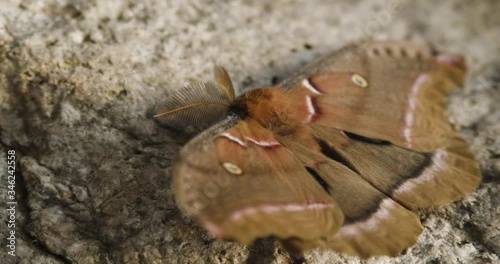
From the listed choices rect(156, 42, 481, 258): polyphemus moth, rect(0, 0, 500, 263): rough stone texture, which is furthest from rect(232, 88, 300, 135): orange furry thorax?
rect(0, 0, 500, 263): rough stone texture

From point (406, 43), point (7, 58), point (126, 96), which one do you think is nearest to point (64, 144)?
point (126, 96)

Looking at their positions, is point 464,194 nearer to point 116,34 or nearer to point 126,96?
point 126,96

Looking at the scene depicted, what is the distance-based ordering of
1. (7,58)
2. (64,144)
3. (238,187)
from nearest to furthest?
(238,187)
(64,144)
(7,58)

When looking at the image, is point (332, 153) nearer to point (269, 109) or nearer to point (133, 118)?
point (269, 109)

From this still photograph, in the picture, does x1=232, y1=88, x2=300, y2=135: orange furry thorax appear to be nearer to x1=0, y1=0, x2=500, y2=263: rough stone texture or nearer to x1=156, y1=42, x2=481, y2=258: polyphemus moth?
x1=156, y1=42, x2=481, y2=258: polyphemus moth

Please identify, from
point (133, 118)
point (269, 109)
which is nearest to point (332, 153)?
point (269, 109)
